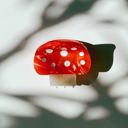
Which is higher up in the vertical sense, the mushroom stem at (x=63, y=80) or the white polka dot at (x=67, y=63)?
the white polka dot at (x=67, y=63)

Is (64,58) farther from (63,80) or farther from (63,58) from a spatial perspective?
(63,80)

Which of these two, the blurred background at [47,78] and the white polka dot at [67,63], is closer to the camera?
the white polka dot at [67,63]

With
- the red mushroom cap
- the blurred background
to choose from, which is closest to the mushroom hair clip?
the red mushroom cap

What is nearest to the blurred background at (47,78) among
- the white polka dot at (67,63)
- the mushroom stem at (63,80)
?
the mushroom stem at (63,80)

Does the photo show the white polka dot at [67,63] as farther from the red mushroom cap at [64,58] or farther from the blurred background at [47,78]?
the blurred background at [47,78]

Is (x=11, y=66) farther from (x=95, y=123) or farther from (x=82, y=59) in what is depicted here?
(x=95, y=123)

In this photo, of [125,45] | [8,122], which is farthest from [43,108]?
[125,45]

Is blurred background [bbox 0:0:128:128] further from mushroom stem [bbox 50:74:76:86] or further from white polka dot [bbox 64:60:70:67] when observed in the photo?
white polka dot [bbox 64:60:70:67]
